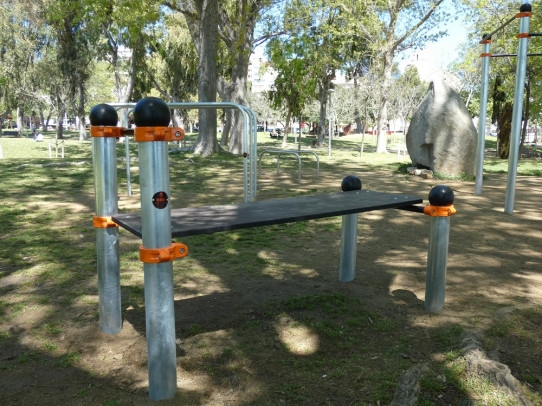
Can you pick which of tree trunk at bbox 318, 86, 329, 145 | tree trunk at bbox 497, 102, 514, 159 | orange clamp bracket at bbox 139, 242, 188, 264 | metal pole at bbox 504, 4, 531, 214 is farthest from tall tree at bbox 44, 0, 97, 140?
orange clamp bracket at bbox 139, 242, 188, 264

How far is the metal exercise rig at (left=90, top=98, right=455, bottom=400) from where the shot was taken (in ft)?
6.67

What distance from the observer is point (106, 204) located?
2771mm

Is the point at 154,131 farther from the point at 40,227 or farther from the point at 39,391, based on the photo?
the point at 40,227

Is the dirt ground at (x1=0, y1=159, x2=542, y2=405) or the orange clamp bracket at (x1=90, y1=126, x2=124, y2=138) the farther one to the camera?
the orange clamp bracket at (x1=90, y1=126, x2=124, y2=138)

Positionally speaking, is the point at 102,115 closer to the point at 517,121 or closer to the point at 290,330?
the point at 290,330

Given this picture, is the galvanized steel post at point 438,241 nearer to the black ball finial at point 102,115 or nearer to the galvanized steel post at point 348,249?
the galvanized steel post at point 348,249

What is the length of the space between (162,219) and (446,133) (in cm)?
994

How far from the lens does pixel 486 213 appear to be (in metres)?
6.93

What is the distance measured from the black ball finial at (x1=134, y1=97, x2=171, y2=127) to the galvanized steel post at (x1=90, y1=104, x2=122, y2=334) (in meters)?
0.84

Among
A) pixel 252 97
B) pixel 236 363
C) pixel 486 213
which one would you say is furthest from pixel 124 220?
pixel 252 97

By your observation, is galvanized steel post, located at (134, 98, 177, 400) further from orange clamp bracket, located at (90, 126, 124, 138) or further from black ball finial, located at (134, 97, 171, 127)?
orange clamp bracket, located at (90, 126, 124, 138)

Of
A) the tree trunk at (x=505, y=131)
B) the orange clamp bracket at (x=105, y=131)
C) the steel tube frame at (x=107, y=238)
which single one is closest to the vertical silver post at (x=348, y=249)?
the steel tube frame at (x=107, y=238)

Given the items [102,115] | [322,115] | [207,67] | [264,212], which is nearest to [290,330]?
[264,212]

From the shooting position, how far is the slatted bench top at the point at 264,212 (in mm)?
2428
